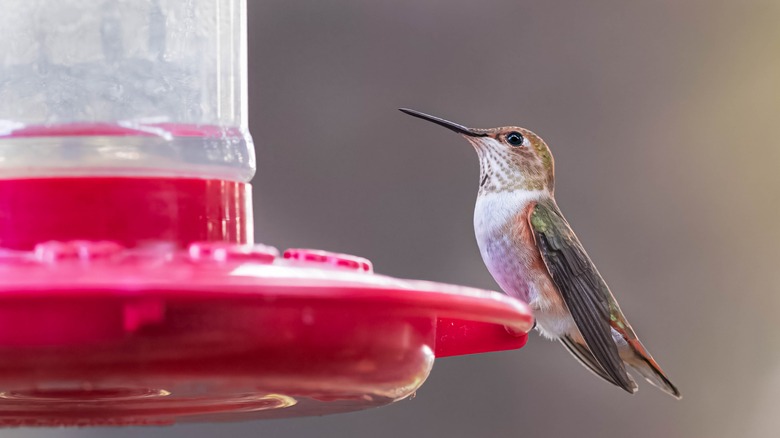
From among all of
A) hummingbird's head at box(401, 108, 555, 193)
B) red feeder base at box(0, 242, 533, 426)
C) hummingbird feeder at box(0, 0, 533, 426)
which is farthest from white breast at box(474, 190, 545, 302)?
red feeder base at box(0, 242, 533, 426)

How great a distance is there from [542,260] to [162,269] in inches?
102

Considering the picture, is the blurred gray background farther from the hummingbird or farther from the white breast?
the white breast

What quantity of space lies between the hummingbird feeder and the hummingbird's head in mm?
1797

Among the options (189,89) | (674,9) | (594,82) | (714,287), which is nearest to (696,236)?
(714,287)

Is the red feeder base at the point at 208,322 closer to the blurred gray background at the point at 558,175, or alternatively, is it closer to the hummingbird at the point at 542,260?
the hummingbird at the point at 542,260

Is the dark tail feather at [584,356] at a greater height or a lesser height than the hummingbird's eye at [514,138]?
lesser

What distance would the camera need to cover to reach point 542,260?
392 cm

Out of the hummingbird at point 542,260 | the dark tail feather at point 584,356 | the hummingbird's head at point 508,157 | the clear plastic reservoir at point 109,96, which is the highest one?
the clear plastic reservoir at point 109,96

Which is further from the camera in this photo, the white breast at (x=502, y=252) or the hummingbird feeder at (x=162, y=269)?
the white breast at (x=502, y=252)

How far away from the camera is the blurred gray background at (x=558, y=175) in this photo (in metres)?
6.21

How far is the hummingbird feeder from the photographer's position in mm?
1381

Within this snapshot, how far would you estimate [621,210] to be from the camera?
665cm

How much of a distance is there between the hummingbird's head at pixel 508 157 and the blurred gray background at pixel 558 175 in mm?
1802

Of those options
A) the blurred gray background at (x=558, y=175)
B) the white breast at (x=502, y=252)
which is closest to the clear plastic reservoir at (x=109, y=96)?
the white breast at (x=502, y=252)
